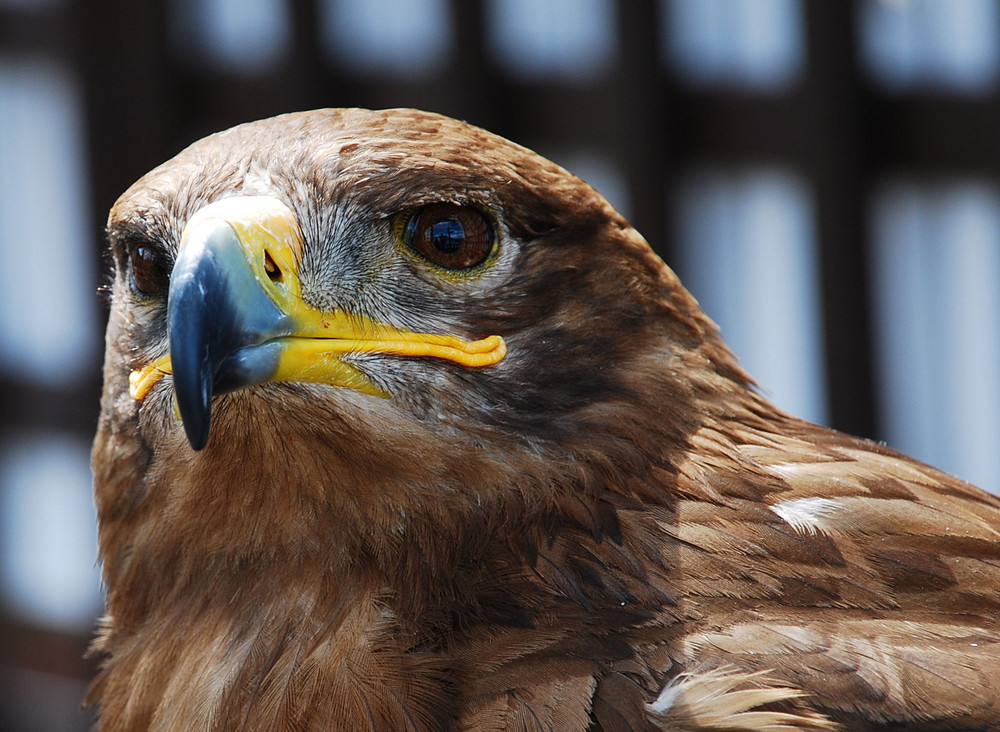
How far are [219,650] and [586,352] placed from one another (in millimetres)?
608

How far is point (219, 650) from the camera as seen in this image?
1.53m

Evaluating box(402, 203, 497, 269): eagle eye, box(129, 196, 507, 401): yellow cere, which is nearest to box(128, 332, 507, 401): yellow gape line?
box(129, 196, 507, 401): yellow cere

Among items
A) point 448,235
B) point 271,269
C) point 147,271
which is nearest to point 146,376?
point 147,271

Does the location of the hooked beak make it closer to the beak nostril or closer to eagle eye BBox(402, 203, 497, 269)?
the beak nostril

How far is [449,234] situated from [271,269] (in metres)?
0.24

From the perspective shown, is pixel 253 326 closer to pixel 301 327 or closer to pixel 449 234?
pixel 301 327

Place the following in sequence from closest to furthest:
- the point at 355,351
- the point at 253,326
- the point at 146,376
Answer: the point at 253,326 < the point at 355,351 < the point at 146,376

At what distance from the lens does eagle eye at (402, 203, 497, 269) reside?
150 cm

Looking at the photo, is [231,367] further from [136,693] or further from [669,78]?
[669,78]

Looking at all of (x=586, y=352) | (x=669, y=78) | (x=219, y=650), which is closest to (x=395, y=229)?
(x=586, y=352)

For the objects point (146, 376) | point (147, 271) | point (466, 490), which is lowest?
point (466, 490)

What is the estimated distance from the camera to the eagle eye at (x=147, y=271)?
158 centimetres

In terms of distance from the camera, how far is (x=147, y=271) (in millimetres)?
1596

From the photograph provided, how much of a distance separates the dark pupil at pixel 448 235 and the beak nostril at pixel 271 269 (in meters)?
0.21
